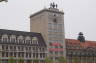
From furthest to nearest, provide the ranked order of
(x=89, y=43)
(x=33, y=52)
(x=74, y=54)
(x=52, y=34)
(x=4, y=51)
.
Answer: (x=89, y=43), (x=74, y=54), (x=52, y=34), (x=33, y=52), (x=4, y=51)

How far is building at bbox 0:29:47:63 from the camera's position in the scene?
9106cm

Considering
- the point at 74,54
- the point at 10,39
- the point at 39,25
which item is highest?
the point at 39,25

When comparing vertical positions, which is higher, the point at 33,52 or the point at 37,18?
the point at 37,18

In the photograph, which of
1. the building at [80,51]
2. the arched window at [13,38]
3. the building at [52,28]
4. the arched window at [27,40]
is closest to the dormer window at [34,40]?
the arched window at [27,40]

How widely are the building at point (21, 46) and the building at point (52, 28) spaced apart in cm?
382

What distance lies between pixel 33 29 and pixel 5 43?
2653 centimetres

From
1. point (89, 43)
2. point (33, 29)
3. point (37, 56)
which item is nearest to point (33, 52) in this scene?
point (37, 56)

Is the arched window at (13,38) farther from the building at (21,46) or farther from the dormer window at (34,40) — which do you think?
the dormer window at (34,40)

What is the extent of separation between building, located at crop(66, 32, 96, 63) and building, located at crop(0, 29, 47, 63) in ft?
55.3

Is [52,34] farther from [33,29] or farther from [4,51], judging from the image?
[4,51]

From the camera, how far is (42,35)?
105812mm

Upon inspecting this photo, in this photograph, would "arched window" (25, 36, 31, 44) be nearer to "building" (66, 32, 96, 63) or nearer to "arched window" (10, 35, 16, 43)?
"arched window" (10, 35, 16, 43)

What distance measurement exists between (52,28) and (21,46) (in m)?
18.6

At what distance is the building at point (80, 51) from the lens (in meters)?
111
